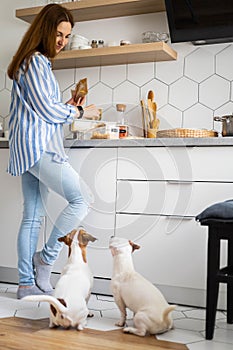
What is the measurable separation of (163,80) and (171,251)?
45.0 inches

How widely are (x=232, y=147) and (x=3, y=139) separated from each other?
133cm

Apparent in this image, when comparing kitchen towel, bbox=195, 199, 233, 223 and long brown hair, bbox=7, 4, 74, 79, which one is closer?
kitchen towel, bbox=195, 199, 233, 223

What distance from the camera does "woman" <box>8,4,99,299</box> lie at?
2588mm

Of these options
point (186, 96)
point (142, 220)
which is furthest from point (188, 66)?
→ point (142, 220)

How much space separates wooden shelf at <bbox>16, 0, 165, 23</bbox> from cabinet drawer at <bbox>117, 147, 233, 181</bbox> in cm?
98

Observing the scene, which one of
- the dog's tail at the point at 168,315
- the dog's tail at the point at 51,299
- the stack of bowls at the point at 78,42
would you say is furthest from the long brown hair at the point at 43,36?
the dog's tail at the point at 168,315

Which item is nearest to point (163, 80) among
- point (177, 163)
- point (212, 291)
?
point (177, 163)

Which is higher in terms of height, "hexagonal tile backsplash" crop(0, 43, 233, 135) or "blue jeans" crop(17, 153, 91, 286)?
"hexagonal tile backsplash" crop(0, 43, 233, 135)

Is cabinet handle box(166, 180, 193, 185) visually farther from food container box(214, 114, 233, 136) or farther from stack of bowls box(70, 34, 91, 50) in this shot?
stack of bowls box(70, 34, 91, 50)

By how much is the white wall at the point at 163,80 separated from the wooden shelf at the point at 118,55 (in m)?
0.07

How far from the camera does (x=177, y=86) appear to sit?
10.7 feet

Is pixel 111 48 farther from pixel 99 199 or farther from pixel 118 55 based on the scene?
pixel 99 199

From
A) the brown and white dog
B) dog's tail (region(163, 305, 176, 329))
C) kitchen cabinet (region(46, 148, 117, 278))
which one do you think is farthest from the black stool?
kitchen cabinet (region(46, 148, 117, 278))

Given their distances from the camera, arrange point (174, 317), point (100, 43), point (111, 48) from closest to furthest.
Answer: point (174, 317) → point (111, 48) → point (100, 43)
